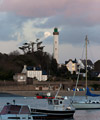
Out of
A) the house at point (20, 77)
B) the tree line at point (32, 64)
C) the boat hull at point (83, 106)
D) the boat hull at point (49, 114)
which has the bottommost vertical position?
the boat hull at point (49, 114)

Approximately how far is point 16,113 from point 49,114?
429cm

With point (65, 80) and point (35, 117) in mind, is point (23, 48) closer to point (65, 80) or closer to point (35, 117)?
point (65, 80)

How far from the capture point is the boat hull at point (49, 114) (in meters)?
43.3

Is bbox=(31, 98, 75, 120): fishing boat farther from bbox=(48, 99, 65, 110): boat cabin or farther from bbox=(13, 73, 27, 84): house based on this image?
bbox=(13, 73, 27, 84): house

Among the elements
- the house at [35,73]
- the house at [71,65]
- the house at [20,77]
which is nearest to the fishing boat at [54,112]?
the house at [20,77]

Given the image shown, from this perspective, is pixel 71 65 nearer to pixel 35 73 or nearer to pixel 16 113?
pixel 35 73

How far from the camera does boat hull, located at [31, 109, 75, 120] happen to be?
4328 cm

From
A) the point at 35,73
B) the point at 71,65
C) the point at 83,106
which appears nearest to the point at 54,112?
the point at 83,106

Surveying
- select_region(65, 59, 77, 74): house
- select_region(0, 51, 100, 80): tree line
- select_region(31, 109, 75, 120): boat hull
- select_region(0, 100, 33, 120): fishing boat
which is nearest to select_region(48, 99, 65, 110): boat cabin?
select_region(31, 109, 75, 120): boat hull

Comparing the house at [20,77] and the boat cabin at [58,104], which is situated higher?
the house at [20,77]

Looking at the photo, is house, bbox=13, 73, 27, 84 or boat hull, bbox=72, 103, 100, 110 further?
house, bbox=13, 73, 27, 84

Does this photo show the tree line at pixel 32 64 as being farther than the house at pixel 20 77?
Yes

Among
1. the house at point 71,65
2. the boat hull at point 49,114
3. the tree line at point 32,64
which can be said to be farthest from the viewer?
the house at point 71,65

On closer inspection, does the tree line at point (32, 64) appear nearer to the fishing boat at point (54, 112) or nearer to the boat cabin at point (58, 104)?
the boat cabin at point (58, 104)
